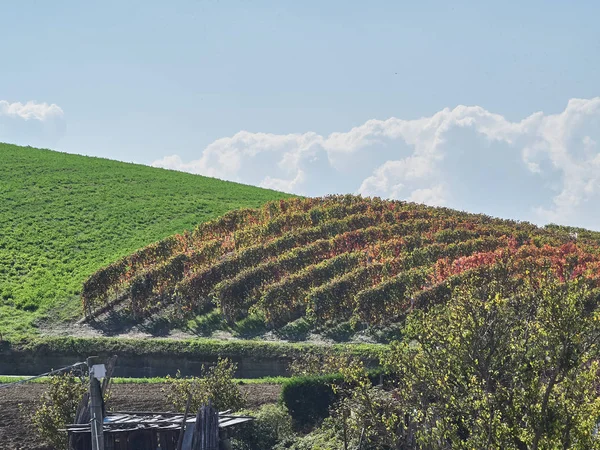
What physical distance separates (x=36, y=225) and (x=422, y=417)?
1941 inches

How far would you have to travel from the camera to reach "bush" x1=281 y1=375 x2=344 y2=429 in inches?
1083

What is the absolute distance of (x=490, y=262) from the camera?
41.7 meters

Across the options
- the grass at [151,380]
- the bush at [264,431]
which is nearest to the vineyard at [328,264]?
the grass at [151,380]

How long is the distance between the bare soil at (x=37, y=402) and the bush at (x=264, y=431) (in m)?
1.90

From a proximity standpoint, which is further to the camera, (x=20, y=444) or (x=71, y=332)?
(x=71, y=332)

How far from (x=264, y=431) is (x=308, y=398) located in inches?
89.0

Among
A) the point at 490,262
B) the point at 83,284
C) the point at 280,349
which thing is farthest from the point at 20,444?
the point at 490,262

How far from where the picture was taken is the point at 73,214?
65.9 m

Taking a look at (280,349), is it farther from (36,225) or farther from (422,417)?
(36,225)

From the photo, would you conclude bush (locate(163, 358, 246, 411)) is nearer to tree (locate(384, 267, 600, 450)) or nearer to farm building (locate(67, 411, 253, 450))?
farm building (locate(67, 411, 253, 450))

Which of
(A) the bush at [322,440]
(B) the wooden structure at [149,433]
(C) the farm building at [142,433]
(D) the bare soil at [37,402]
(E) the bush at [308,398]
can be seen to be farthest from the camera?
(E) the bush at [308,398]

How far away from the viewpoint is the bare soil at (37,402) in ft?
85.1

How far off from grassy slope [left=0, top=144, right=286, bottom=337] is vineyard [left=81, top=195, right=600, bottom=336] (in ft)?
14.7

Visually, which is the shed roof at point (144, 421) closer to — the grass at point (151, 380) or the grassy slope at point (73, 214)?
the grass at point (151, 380)
